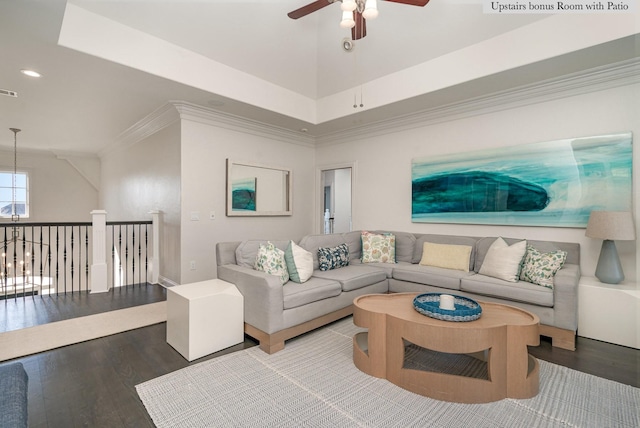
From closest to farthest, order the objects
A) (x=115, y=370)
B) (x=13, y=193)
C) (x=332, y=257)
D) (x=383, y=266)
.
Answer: (x=115, y=370) < (x=332, y=257) < (x=383, y=266) < (x=13, y=193)

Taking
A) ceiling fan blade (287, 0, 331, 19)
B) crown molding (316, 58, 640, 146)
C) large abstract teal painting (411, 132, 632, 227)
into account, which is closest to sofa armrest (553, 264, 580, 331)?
large abstract teal painting (411, 132, 632, 227)

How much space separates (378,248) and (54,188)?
29.5 feet

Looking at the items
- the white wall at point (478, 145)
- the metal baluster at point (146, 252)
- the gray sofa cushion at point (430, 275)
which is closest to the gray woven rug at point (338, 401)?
the gray sofa cushion at point (430, 275)

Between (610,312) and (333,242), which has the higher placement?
(333,242)

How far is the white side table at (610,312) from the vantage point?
2.63 metres

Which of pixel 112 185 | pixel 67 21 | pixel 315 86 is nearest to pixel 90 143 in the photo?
pixel 112 185

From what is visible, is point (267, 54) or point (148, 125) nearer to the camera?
point (267, 54)

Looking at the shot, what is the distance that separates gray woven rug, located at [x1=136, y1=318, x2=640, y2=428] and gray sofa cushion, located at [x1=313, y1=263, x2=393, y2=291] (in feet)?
3.17

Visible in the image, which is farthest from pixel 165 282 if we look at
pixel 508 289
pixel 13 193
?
pixel 13 193

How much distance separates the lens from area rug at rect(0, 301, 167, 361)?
8.54ft

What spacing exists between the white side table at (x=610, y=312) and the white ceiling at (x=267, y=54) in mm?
2214

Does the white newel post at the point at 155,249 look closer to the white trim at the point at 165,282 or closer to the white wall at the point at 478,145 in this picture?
the white trim at the point at 165,282

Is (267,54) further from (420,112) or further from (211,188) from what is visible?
(420,112)

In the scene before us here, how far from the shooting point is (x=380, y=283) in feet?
12.2
